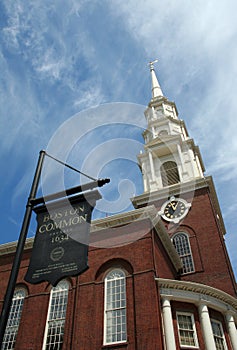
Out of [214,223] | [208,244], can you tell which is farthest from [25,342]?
[214,223]

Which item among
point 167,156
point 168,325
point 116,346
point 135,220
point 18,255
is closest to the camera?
point 18,255

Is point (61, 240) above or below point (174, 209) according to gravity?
below

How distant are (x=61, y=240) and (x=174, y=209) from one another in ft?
71.9

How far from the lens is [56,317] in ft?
56.9

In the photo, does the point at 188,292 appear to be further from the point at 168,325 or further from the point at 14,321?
the point at 14,321

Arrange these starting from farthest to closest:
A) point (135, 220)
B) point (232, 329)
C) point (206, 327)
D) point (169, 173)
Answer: point (169, 173)
point (135, 220)
point (232, 329)
point (206, 327)

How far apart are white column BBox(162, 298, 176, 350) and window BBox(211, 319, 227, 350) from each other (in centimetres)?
266

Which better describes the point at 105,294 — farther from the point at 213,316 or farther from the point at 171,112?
the point at 171,112

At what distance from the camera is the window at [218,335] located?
1600cm

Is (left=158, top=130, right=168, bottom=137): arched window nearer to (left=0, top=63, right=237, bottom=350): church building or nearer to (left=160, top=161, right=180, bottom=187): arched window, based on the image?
(left=160, top=161, right=180, bottom=187): arched window

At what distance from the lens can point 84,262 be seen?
7594mm

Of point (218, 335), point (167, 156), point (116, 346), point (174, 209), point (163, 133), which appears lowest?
point (116, 346)

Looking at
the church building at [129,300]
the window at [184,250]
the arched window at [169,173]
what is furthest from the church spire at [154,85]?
the church building at [129,300]

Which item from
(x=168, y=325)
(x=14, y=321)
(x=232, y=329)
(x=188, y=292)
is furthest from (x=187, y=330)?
(x=14, y=321)
